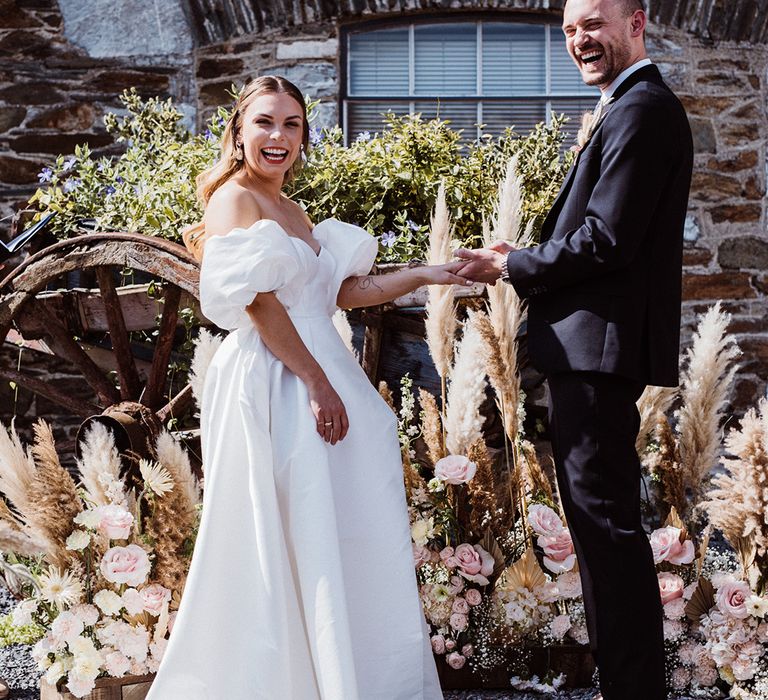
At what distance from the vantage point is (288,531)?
230 cm

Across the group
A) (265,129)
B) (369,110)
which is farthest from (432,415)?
(369,110)

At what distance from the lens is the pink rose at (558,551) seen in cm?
282

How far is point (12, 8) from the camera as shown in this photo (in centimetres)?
547

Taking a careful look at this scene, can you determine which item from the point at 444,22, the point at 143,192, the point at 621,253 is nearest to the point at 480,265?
the point at 621,253

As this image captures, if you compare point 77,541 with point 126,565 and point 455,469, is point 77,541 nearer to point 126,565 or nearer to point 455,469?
point 126,565

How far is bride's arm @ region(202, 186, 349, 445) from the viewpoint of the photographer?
7.48 ft

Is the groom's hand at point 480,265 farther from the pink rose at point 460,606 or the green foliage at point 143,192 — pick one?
the green foliage at point 143,192

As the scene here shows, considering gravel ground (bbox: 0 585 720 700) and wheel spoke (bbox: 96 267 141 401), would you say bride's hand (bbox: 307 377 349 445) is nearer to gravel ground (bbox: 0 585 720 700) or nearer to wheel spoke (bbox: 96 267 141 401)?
gravel ground (bbox: 0 585 720 700)

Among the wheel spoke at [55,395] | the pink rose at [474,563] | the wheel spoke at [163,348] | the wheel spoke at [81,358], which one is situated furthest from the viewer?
the wheel spoke at [55,395]

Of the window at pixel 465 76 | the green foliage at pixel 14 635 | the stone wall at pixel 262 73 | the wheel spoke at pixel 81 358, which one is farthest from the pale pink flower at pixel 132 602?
the window at pixel 465 76

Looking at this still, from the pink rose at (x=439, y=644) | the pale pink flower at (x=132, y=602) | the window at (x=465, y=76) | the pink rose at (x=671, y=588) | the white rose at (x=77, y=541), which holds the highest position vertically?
the window at (x=465, y=76)

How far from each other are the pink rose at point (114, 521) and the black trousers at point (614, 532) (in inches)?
49.9

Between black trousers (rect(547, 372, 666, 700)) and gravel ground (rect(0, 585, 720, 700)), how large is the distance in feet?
1.79

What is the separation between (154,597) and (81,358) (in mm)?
1329
